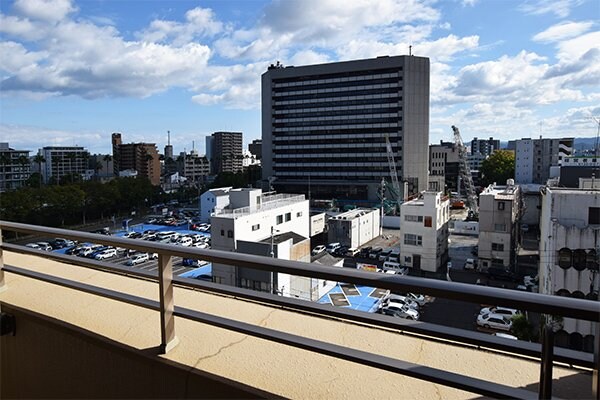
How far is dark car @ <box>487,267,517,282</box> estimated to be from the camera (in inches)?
511

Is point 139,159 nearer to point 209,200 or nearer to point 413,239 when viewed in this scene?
point 209,200

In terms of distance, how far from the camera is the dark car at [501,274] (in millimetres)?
12977

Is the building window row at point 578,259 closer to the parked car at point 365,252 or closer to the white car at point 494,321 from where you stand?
the white car at point 494,321

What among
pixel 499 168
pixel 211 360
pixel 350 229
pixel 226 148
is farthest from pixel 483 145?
pixel 211 360

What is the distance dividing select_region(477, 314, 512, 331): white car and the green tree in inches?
1157

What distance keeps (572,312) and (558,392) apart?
46cm

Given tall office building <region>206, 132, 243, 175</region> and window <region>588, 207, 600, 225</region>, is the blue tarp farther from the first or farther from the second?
tall office building <region>206, 132, 243, 175</region>

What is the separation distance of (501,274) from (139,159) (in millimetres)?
41518

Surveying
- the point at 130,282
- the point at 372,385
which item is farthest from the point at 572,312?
the point at 130,282

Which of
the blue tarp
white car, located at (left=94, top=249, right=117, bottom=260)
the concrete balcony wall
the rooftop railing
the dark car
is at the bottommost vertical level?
the dark car

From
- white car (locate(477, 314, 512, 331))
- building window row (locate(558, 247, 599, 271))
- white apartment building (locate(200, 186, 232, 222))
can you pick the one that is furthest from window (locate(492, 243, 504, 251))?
white apartment building (locate(200, 186, 232, 222))

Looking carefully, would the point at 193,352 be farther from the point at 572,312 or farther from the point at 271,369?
the point at 572,312

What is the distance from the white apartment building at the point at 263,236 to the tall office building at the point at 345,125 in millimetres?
18113

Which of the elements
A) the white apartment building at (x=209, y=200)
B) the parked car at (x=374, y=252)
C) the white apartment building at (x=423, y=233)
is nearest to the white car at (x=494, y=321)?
the white apartment building at (x=423, y=233)
